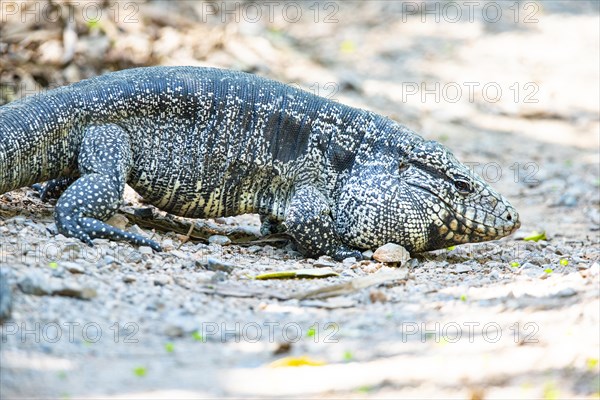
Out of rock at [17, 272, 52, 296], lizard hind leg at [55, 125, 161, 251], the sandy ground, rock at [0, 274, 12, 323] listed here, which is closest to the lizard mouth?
the sandy ground

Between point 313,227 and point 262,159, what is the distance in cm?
92

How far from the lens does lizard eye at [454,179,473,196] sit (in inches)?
347

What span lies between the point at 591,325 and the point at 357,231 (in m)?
3.27

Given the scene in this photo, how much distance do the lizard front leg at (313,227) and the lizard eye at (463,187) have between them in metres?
1.20

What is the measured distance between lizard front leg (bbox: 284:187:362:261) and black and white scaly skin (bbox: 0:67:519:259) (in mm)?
13

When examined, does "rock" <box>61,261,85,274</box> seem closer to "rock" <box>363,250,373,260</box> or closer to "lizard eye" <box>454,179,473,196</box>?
"rock" <box>363,250,373,260</box>

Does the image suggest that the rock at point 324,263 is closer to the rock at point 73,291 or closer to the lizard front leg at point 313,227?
the lizard front leg at point 313,227

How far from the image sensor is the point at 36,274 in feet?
20.9

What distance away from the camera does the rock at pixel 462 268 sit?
8.27 metres

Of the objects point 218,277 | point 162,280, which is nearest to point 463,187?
point 218,277

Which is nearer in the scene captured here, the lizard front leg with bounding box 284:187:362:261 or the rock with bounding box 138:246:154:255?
the rock with bounding box 138:246:154:255

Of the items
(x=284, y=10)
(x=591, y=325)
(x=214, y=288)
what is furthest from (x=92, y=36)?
(x=591, y=325)

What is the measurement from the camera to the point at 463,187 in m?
8.82

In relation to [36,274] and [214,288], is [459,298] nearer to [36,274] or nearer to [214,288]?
→ [214,288]
